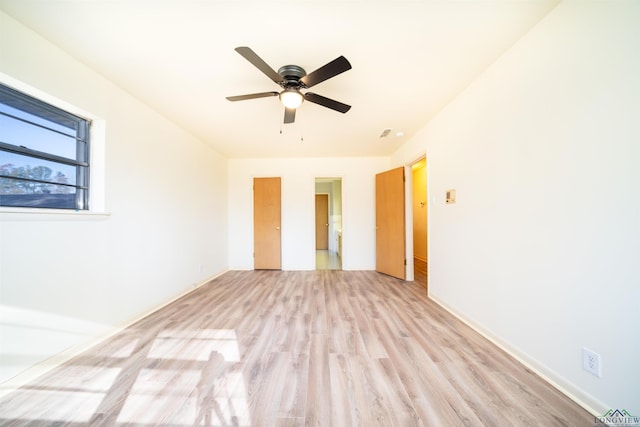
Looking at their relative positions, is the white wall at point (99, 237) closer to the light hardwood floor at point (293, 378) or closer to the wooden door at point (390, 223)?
the light hardwood floor at point (293, 378)

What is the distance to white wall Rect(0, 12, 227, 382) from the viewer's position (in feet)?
4.86

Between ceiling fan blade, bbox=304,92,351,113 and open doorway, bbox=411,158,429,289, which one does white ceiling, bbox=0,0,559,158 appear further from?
open doorway, bbox=411,158,429,289

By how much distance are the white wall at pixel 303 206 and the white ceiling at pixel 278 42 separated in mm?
2097

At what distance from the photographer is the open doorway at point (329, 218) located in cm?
680

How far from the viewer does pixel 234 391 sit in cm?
140

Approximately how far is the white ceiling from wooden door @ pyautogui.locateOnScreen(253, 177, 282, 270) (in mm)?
2224

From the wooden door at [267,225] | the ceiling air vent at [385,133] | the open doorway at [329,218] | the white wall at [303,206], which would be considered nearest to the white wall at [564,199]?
the ceiling air vent at [385,133]

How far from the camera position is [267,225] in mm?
4734

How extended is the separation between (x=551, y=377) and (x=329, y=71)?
2.68 meters

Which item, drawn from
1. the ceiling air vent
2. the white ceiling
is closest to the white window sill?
the white ceiling

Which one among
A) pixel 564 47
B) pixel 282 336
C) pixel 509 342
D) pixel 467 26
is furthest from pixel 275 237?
pixel 564 47

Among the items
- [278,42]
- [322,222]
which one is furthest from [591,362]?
[322,222]

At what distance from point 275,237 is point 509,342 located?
A: 13.0ft

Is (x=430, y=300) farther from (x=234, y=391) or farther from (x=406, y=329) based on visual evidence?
(x=234, y=391)
